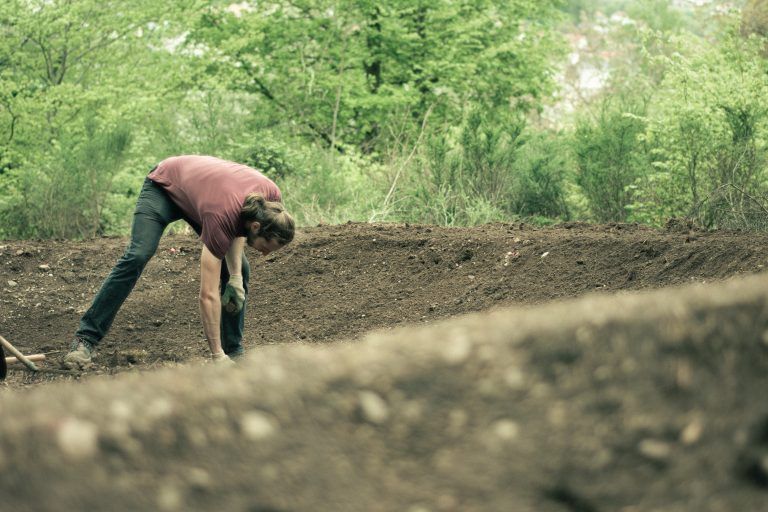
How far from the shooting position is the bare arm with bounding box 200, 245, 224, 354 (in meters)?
5.07

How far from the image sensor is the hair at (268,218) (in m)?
5.01

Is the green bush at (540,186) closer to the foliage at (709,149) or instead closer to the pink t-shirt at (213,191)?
the foliage at (709,149)

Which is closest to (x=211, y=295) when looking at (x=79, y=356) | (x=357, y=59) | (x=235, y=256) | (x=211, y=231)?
(x=211, y=231)

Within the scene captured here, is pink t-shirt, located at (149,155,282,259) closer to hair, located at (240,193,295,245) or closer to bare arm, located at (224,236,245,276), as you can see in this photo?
hair, located at (240,193,295,245)

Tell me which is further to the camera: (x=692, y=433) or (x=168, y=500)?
(x=692, y=433)

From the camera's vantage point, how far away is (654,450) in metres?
1.03

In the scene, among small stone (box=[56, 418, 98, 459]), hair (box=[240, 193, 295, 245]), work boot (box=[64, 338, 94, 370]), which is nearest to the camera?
small stone (box=[56, 418, 98, 459])

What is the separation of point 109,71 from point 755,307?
15226 mm

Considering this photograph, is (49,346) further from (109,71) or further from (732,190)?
(109,71)

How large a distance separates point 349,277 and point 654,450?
7.18m

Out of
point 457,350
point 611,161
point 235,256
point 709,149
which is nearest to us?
point 457,350

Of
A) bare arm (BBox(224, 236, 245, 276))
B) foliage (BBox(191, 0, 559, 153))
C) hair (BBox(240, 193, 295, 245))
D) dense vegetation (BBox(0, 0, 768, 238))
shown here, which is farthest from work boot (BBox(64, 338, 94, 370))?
foliage (BBox(191, 0, 559, 153))

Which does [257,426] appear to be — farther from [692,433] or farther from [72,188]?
[72,188]

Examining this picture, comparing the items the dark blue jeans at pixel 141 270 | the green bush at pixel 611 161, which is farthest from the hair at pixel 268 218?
the green bush at pixel 611 161
